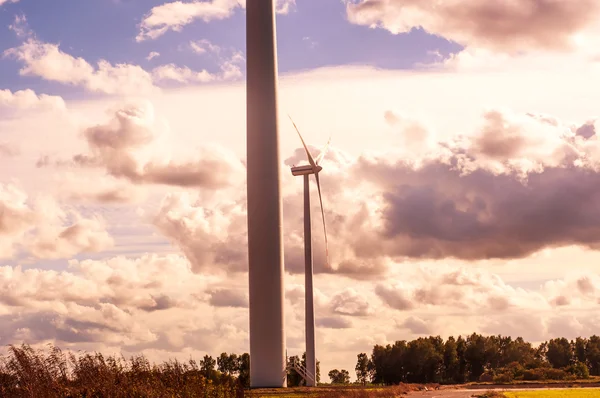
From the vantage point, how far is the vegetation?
511 feet

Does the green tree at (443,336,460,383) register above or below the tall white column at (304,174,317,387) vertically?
below

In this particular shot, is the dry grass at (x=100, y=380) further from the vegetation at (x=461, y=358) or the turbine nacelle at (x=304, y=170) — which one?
the vegetation at (x=461, y=358)

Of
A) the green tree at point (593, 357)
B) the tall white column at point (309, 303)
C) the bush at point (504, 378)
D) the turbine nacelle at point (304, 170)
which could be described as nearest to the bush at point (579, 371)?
the bush at point (504, 378)

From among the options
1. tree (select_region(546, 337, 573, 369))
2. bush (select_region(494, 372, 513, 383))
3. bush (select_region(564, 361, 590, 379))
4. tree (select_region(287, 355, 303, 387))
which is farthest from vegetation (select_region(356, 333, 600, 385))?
tree (select_region(287, 355, 303, 387))

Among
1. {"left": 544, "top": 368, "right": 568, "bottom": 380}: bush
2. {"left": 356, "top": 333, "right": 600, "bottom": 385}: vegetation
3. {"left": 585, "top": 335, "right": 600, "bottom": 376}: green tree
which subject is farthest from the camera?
{"left": 585, "top": 335, "right": 600, "bottom": 376}: green tree

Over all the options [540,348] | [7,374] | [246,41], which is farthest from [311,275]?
[540,348]

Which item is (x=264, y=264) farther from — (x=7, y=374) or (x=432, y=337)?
(x=432, y=337)

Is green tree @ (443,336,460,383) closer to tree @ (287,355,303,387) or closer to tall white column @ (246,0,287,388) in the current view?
tree @ (287,355,303,387)

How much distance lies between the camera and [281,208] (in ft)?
302

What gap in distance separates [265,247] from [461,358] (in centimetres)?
8835

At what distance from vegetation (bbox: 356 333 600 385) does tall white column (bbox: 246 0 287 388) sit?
64441 millimetres

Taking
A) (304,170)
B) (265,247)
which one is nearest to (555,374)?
(304,170)

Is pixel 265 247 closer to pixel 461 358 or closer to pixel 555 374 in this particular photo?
pixel 555 374

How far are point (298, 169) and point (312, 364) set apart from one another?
24859mm
